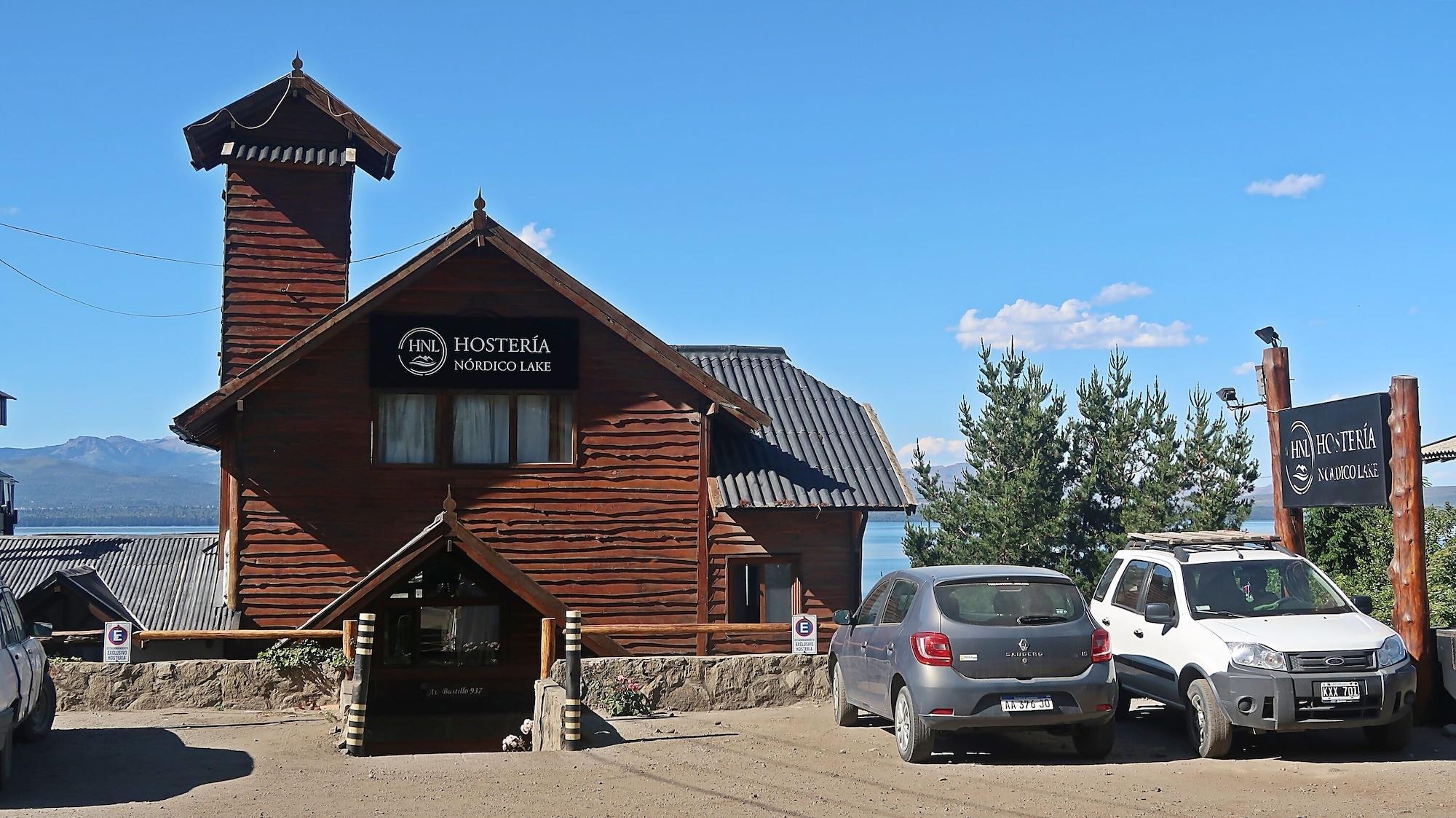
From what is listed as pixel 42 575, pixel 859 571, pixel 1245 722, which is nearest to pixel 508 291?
pixel 859 571

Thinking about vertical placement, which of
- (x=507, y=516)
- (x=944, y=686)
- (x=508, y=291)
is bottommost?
(x=944, y=686)

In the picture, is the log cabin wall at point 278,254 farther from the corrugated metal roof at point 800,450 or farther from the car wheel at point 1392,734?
the car wheel at point 1392,734

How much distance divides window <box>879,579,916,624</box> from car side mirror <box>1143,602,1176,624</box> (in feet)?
7.21

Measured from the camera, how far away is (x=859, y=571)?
2094cm

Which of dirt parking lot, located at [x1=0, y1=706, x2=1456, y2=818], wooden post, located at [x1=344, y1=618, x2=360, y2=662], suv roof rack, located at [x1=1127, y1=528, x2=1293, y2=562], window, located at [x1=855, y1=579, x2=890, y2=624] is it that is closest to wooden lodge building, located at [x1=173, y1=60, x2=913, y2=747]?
wooden post, located at [x1=344, y1=618, x2=360, y2=662]

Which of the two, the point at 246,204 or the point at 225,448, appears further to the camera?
the point at 246,204

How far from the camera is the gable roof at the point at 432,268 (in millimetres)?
18344

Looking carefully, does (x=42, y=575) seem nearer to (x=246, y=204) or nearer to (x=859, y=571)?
(x=246, y=204)

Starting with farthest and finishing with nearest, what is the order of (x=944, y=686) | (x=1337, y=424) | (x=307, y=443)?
(x=307, y=443), (x=1337, y=424), (x=944, y=686)

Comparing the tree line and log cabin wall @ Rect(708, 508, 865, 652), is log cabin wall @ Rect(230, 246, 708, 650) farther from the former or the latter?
the tree line

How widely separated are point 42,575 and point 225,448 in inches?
1077

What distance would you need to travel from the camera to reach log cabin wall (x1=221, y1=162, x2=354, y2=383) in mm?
22172

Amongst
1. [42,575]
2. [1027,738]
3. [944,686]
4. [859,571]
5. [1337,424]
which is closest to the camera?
[944,686]

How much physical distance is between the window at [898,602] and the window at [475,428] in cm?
828
